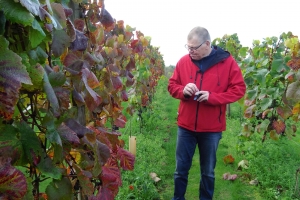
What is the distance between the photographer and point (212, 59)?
2926mm

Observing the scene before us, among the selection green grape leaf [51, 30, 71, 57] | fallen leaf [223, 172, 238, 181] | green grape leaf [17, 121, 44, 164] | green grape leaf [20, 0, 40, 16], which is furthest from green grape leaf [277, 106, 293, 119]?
green grape leaf [20, 0, 40, 16]

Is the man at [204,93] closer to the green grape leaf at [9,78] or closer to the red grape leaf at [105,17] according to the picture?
the red grape leaf at [105,17]

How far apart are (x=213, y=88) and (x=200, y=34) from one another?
0.53 meters

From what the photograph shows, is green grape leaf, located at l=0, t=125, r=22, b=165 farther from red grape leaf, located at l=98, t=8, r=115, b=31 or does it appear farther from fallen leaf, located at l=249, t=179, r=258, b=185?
fallen leaf, located at l=249, t=179, r=258, b=185

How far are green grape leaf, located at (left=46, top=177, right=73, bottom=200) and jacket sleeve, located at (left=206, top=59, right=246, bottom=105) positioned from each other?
1.97 meters

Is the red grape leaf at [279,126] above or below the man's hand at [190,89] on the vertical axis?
below

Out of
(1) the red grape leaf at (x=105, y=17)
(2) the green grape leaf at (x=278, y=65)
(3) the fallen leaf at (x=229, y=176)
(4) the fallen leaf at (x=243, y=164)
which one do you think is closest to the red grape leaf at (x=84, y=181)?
(1) the red grape leaf at (x=105, y=17)

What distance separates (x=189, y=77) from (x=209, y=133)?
1.92ft

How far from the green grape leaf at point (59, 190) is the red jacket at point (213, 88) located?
1975 mm

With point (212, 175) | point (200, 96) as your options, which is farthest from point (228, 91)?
point (212, 175)

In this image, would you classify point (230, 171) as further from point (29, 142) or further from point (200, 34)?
point (29, 142)

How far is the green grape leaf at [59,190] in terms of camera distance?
Result: 1019 mm

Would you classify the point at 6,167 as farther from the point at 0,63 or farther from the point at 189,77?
the point at 189,77

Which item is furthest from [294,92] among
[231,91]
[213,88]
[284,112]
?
[284,112]
